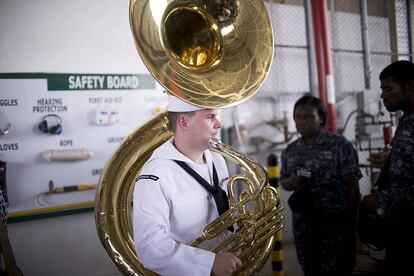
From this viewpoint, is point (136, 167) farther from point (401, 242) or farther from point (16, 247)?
point (401, 242)

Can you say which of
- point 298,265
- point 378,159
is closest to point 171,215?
point 298,265

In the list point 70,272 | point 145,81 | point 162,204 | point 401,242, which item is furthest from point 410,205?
point 70,272

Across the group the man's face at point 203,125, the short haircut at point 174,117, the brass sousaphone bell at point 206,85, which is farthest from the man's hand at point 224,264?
the short haircut at point 174,117

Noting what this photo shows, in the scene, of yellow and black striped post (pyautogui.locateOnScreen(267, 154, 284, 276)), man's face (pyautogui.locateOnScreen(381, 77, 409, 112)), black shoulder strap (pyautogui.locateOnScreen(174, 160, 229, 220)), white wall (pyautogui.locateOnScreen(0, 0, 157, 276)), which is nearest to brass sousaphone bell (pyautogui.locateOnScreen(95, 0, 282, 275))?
black shoulder strap (pyautogui.locateOnScreen(174, 160, 229, 220))

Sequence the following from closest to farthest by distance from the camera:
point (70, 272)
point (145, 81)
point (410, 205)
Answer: point (410, 205), point (70, 272), point (145, 81)

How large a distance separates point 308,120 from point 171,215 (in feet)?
4.87

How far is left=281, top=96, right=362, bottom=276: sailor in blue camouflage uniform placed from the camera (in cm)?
253

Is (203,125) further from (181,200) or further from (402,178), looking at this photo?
(402,178)

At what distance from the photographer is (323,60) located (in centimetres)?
414

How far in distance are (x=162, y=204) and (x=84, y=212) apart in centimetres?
171

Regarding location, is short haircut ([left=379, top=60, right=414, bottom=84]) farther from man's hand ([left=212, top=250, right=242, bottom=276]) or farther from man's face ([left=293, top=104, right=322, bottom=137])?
man's hand ([left=212, top=250, right=242, bottom=276])

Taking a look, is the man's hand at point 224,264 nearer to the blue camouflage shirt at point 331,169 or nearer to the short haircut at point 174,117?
the short haircut at point 174,117

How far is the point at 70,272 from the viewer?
2902 mm

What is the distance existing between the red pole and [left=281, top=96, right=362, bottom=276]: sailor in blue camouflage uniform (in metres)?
1.45
